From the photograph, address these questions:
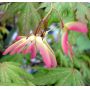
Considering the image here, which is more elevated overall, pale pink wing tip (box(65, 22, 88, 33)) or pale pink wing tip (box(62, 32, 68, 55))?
pale pink wing tip (box(65, 22, 88, 33))

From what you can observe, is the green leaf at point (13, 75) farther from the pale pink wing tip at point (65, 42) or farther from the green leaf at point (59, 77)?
the pale pink wing tip at point (65, 42)

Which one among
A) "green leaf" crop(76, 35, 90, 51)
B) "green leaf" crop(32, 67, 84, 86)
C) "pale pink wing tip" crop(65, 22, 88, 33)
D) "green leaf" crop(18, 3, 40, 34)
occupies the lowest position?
"green leaf" crop(32, 67, 84, 86)

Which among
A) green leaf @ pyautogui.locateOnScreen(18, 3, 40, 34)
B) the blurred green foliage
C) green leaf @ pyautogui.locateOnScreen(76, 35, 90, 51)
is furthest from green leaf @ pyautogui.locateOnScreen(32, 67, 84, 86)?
green leaf @ pyautogui.locateOnScreen(18, 3, 40, 34)

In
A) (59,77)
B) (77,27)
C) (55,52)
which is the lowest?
(59,77)

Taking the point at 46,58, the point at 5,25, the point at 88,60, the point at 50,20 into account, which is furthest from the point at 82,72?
the point at 5,25

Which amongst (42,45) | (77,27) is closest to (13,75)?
(42,45)

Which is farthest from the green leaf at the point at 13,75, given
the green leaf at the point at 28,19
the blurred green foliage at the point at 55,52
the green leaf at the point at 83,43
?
the green leaf at the point at 83,43

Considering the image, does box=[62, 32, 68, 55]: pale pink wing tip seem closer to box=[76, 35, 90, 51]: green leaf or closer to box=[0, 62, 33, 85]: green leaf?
box=[76, 35, 90, 51]: green leaf

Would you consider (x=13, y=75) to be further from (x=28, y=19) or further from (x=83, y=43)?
(x=83, y=43)
